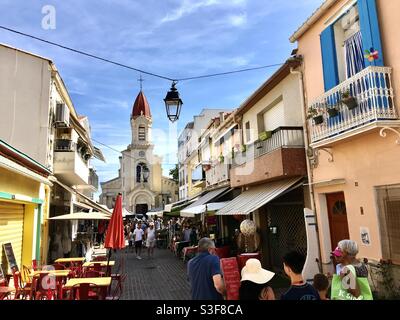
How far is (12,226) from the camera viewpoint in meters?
11.9

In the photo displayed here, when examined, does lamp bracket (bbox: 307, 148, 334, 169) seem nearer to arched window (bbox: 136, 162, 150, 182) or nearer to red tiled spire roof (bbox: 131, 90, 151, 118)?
arched window (bbox: 136, 162, 150, 182)

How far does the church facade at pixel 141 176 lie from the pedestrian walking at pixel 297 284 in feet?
165

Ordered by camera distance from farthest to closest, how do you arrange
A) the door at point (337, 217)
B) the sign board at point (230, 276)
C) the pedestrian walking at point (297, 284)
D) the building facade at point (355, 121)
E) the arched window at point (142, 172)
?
the arched window at point (142, 172) → the door at point (337, 217) → the sign board at point (230, 276) → the building facade at point (355, 121) → the pedestrian walking at point (297, 284)

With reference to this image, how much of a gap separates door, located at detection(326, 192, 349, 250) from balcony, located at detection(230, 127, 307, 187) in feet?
4.23

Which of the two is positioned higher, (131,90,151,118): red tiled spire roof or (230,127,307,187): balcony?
(131,90,151,118): red tiled spire roof

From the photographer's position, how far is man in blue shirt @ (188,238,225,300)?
183 inches

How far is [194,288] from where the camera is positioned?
478cm

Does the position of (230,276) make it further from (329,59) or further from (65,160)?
(65,160)

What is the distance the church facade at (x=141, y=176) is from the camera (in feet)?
174

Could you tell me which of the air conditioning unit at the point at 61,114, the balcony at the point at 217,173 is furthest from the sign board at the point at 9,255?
the balcony at the point at 217,173

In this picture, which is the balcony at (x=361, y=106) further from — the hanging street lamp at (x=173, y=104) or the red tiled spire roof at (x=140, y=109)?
the red tiled spire roof at (x=140, y=109)

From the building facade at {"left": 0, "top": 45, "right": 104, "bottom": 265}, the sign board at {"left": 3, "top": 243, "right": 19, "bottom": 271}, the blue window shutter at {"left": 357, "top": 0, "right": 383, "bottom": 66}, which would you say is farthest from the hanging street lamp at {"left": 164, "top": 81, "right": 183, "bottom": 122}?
the building facade at {"left": 0, "top": 45, "right": 104, "bottom": 265}

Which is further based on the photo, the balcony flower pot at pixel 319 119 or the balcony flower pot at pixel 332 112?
the balcony flower pot at pixel 319 119
